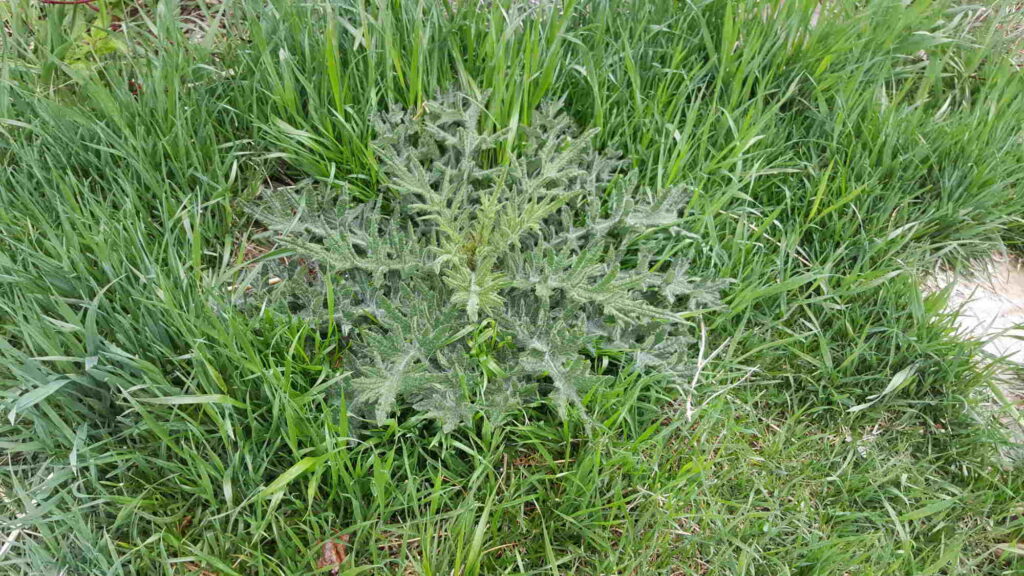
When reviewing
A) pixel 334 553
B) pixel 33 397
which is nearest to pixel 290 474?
pixel 334 553

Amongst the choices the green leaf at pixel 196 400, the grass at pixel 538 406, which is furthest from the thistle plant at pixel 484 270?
the green leaf at pixel 196 400

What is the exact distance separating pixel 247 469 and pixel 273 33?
1341 millimetres

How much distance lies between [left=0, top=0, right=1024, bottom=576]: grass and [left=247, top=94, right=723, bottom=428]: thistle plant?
0.09 m

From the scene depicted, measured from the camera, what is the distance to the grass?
181 cm

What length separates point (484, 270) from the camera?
1.92 meters

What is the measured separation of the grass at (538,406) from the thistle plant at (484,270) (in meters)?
0.09

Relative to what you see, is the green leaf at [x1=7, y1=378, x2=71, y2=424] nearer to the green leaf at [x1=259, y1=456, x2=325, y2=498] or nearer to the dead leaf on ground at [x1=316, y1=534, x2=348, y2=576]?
the green leaf at [x1=259, y1=456, x2=325, y2=498]

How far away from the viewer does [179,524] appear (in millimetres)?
1842

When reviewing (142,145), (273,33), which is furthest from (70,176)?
(273,33)

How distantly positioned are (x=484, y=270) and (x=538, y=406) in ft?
1.31

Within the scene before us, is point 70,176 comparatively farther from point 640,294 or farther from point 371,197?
point 640,294

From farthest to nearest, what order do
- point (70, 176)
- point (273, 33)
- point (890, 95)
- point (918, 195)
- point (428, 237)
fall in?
point (890, 95), point (918, 195), point (273, 33), point (428, 237), point (70, 176)

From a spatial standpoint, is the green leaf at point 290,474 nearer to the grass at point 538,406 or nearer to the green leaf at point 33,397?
the grass at point 538,406

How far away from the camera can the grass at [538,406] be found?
1812 millimetres
